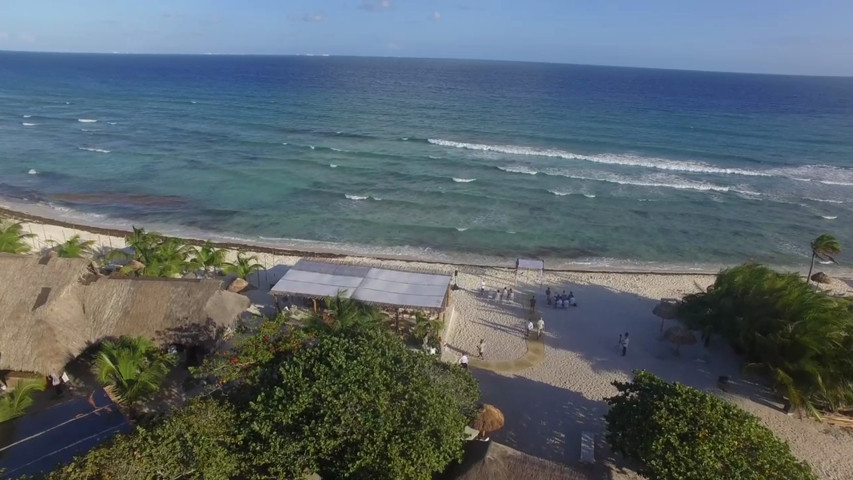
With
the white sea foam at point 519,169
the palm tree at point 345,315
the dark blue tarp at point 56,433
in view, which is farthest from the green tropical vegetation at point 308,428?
the white sea foam at point 519,169

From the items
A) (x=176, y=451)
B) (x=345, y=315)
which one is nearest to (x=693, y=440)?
(x=345, y=315)

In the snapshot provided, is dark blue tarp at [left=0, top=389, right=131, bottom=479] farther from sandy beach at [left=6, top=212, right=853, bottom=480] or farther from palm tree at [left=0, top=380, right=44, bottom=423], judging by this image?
sandy beach at [left=6, top=212, right=853, bottom=480]

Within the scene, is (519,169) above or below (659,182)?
above

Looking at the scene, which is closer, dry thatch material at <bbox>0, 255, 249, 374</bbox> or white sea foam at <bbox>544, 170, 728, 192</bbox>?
dry thatch material at <bbox>0, 255, 249, 374</bbox>

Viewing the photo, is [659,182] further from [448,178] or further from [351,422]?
[351,422]

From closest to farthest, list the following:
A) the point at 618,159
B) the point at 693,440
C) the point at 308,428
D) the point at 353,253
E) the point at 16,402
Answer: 1. the point at 308,428
2. the point at 693,440
3. the point at 16,402
4. the point at 353,253
5. the point at 618,159

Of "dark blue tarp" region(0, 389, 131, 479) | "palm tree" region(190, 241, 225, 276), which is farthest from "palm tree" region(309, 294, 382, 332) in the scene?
"palm tree" region(190, 241, 225, 276)
